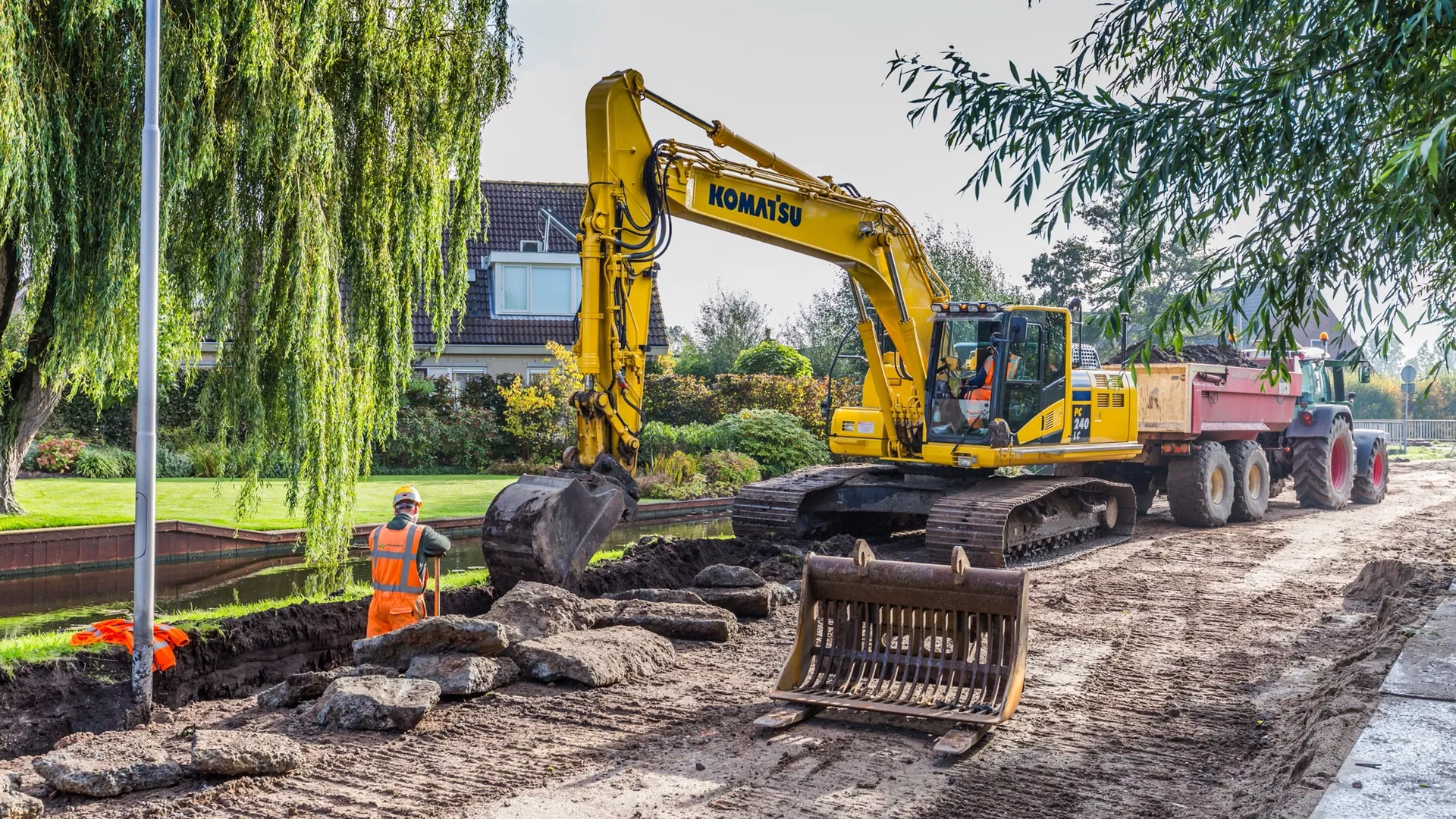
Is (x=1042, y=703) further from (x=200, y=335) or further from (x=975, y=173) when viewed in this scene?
(x=200, y=335)

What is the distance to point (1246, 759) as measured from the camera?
17.1ft

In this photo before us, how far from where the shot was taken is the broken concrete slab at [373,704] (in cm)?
551

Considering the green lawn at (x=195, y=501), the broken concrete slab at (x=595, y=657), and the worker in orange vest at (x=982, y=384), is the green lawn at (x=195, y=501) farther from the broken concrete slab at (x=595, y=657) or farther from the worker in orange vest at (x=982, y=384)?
the broken concrete slab at (x=595, y=657)

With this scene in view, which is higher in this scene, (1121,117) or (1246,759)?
(1121,117)

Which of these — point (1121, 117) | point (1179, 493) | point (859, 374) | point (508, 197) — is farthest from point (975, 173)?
point (508, 197)

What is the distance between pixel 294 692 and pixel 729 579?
3816 millimetres

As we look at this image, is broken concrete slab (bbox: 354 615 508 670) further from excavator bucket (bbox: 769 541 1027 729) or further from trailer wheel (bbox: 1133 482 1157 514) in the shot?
trailer wheel (bbox: 1133 482 1157 514)

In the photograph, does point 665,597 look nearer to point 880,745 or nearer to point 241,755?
point 880,745

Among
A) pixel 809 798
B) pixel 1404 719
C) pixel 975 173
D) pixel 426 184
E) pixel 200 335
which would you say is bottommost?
pixel 809 798

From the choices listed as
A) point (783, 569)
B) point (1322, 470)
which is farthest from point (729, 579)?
point (1322, 470)

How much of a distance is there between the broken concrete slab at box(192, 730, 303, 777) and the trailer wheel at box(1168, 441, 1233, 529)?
41.1 ft

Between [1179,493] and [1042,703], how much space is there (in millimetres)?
9492

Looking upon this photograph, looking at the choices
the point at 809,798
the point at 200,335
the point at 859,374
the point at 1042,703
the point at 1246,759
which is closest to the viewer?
the point at 809,798

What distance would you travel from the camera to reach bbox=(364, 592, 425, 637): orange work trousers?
7297 mm
